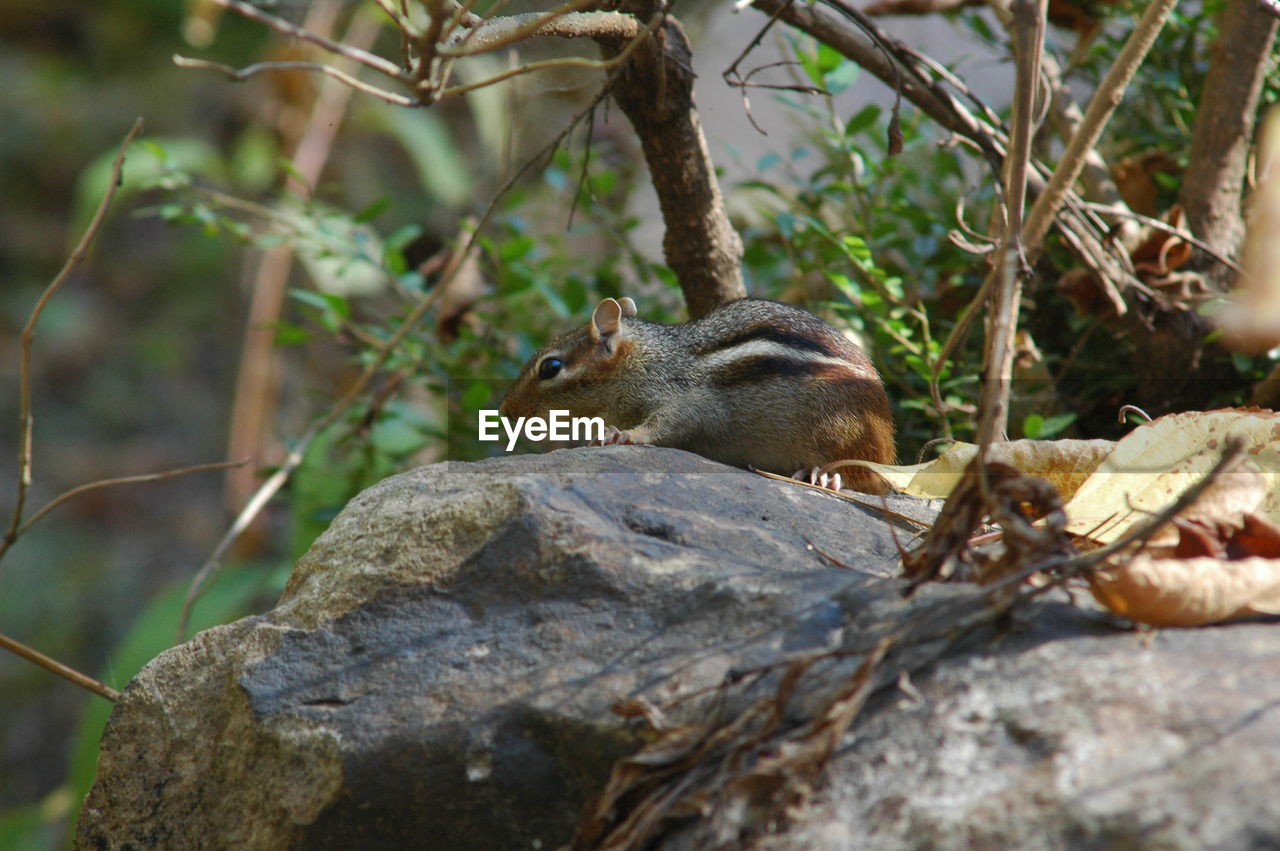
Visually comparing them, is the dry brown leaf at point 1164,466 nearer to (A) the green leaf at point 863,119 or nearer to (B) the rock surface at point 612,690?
(B) the rock surface at point 612,690

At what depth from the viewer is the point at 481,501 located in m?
2.10

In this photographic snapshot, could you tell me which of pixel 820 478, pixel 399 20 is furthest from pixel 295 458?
pixel 399 20

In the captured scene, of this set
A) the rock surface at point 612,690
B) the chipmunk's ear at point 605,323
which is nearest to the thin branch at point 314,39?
the rock surface at point 612,690

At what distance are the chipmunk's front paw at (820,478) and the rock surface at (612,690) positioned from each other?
40 cm

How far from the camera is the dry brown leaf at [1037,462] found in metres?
2.54

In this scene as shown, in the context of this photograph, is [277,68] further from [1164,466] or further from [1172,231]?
[1172,231]

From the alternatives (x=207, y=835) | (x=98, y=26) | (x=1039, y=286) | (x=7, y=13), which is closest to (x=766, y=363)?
(x=1039, y=286)

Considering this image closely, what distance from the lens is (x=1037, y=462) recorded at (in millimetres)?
2586

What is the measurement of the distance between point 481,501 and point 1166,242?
98.5 inches

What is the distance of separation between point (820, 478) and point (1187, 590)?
1.57 m

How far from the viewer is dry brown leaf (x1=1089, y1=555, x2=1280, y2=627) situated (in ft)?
4.85

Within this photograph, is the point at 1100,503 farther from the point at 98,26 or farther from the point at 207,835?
the point at 98,26

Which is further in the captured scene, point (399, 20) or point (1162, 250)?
point (1162, 250)

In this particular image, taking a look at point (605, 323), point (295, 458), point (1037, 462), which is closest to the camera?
point (1037, 462)
